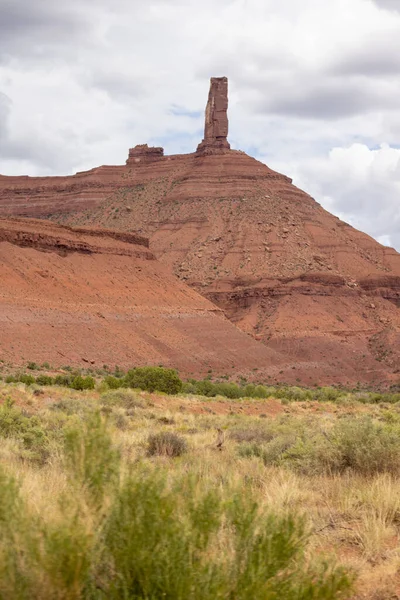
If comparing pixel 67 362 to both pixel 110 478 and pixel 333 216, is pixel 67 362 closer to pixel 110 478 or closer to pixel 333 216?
pixel 110 478

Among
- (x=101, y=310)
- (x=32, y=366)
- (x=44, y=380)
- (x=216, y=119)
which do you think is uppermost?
(x=216, y=119)

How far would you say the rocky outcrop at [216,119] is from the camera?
12006 cm

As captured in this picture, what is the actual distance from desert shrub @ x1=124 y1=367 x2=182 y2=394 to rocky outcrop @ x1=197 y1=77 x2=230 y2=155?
3333 inches

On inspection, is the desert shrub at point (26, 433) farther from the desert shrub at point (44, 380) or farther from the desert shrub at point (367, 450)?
the desert shrub at point (44, 380)

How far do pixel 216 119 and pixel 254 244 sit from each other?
29100 mm

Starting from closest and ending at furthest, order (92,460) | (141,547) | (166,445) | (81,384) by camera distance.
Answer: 1. (141,547)
2. (92,460)
3. (166,445)
4. (81,384)

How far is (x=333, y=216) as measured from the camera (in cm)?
11806

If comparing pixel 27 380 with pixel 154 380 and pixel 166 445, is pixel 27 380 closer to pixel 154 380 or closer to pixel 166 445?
pixel 154 380

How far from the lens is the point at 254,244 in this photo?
100 metres

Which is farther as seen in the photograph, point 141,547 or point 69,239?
point 69,239

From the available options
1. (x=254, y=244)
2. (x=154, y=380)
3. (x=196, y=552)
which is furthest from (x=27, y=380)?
(x=254, y=244)

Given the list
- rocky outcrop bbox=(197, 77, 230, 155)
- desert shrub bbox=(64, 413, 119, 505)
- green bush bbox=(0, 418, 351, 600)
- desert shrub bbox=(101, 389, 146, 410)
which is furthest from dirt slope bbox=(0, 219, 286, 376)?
rocky outcrop bbox=(197, 77, 230, 155)

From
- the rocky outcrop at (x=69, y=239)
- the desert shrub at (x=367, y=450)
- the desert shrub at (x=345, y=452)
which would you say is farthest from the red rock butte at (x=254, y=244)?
the desert shrub at (x=367, y=450)

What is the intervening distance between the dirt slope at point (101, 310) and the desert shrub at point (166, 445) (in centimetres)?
3426
